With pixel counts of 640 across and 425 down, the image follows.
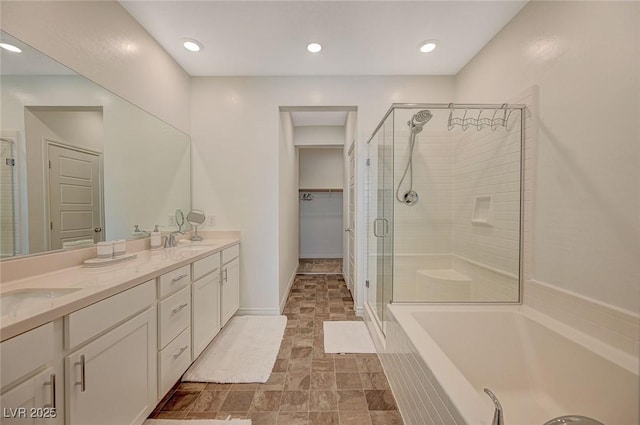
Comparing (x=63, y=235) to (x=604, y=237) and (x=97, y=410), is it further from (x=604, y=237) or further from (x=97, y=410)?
(x=604, y=237)

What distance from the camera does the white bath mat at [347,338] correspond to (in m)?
2.19

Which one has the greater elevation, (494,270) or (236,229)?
(236,229)

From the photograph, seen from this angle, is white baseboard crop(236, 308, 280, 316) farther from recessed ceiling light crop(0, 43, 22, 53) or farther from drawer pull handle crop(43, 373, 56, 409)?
recessed ceiling light crop(0, 43, 22, 53)

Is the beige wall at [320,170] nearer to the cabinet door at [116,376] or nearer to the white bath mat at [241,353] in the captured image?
the white bath mat at [241,353]

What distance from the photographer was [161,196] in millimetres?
2352

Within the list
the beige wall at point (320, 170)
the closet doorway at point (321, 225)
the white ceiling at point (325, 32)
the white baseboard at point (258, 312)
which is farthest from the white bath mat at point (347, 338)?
the beige wall at point (320, 170)

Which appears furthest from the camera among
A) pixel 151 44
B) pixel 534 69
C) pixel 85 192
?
pixel 151 44

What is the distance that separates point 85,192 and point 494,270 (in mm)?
2983

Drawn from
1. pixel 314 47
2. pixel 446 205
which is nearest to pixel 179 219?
pixel 314 47

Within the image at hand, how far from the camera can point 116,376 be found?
1.14 metres

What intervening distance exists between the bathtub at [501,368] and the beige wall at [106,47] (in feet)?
8.38

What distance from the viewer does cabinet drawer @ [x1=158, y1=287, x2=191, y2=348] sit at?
4.83 ft

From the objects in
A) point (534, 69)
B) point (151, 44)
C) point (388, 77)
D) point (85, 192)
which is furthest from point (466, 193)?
point (151, 44)

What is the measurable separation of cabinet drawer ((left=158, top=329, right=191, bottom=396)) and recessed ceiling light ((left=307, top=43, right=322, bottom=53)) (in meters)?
2.54
